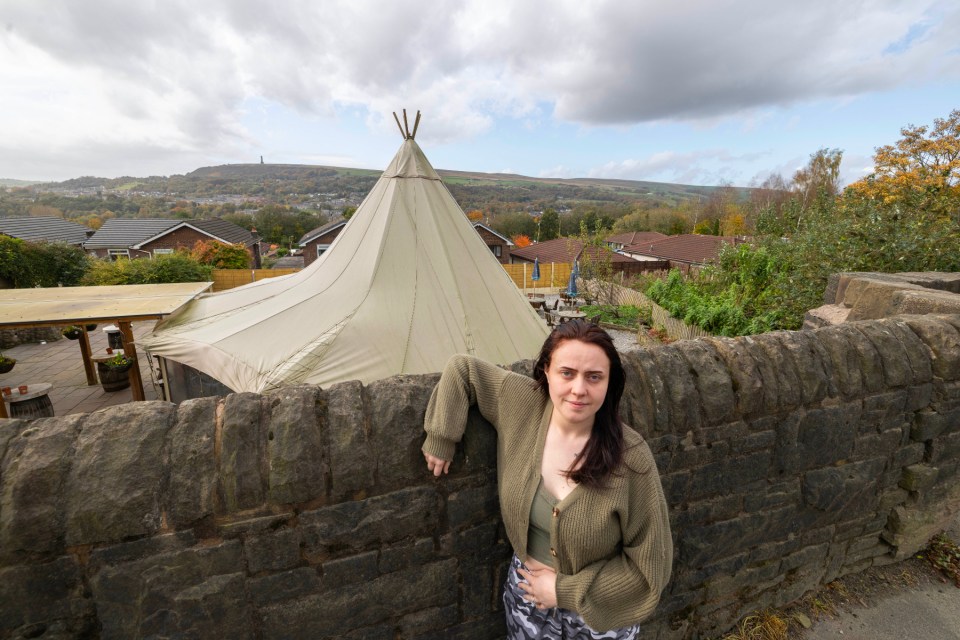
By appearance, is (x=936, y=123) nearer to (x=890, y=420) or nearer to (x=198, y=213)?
(x=890, y=420)

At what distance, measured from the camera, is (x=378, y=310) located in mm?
4762

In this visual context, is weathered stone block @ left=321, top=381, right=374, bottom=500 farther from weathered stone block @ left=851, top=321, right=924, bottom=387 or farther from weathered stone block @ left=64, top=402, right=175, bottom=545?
weathered stone block @ left=851, top=321, right=924, bottom=387

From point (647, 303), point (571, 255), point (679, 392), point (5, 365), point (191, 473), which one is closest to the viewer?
point (191, 473)

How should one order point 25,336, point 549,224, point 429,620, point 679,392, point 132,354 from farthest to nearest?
point 549,224
point 25,336
point 132,354
point 679,392
point 429,620

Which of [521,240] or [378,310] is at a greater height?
[378,310]

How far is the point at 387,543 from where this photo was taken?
1493 mm

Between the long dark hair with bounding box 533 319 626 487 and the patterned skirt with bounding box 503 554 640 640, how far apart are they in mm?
459

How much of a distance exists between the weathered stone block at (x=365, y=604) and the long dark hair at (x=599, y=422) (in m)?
0.73

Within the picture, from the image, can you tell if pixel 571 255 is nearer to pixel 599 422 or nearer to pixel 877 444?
pixel 877 444

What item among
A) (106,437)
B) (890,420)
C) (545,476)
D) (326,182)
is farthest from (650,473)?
(326,182)

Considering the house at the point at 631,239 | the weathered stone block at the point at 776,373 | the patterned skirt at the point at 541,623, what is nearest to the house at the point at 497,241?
the house at the point at 631,239

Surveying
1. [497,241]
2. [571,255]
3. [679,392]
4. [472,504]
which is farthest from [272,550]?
[497,241]

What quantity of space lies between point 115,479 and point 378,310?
361cm

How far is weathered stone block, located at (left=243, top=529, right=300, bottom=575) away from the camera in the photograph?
4.41ft
